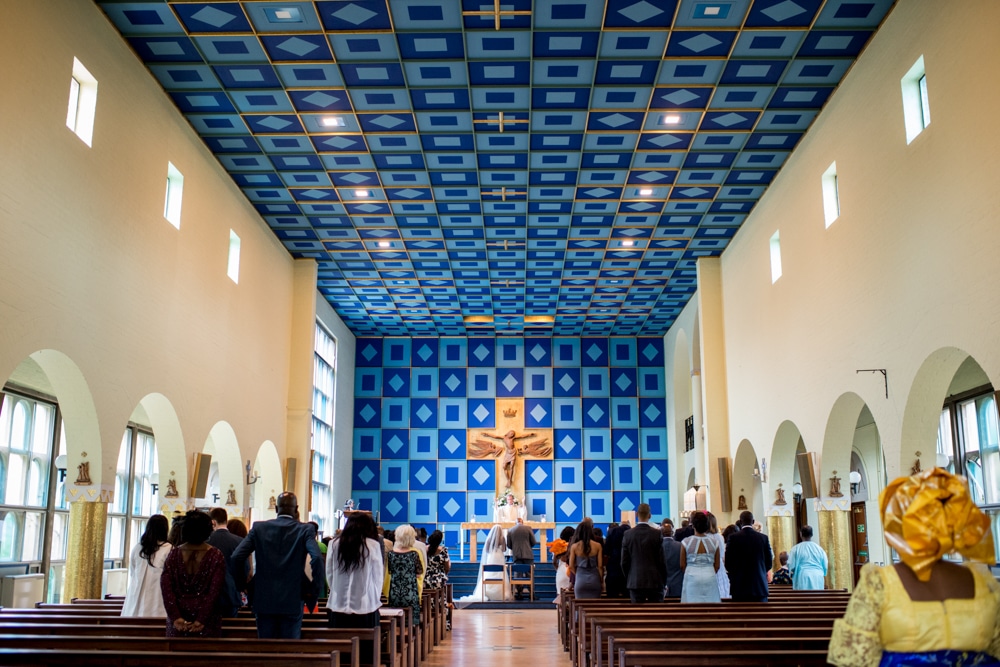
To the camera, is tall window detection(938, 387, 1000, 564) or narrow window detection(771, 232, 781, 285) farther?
narrow window detection(771, 232, 781, 285)

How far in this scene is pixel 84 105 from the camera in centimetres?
998

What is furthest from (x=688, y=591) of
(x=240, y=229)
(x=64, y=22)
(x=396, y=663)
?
(x=240, y=229)

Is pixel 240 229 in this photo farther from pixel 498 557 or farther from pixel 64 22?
pixel 498 557

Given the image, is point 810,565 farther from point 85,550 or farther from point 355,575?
point 85,550

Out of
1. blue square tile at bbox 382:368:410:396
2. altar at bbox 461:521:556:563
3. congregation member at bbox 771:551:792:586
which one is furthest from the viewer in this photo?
blue square tile at bbox 382:368:410:396

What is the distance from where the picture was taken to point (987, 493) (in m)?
12.3

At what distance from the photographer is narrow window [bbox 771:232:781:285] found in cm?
1484

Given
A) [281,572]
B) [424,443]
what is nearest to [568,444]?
[424,443]

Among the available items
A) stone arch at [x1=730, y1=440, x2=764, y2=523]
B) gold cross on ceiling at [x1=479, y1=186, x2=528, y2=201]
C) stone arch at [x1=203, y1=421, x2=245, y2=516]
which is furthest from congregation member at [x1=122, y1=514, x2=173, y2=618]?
stone arch at [x1=730, y1=440, x2=764, y2=523]

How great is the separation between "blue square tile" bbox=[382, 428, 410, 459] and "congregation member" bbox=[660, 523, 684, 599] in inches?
613

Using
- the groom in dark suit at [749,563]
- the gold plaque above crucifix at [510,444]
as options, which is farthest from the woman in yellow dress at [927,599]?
the gold plaque above crucifix at [510,444]

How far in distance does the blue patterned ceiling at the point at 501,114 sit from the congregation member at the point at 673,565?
5.66 metres

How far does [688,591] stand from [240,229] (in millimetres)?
9719

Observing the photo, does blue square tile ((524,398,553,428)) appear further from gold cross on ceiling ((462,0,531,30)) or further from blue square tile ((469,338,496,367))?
gold cross on ceiling ((462,0,531,30))
